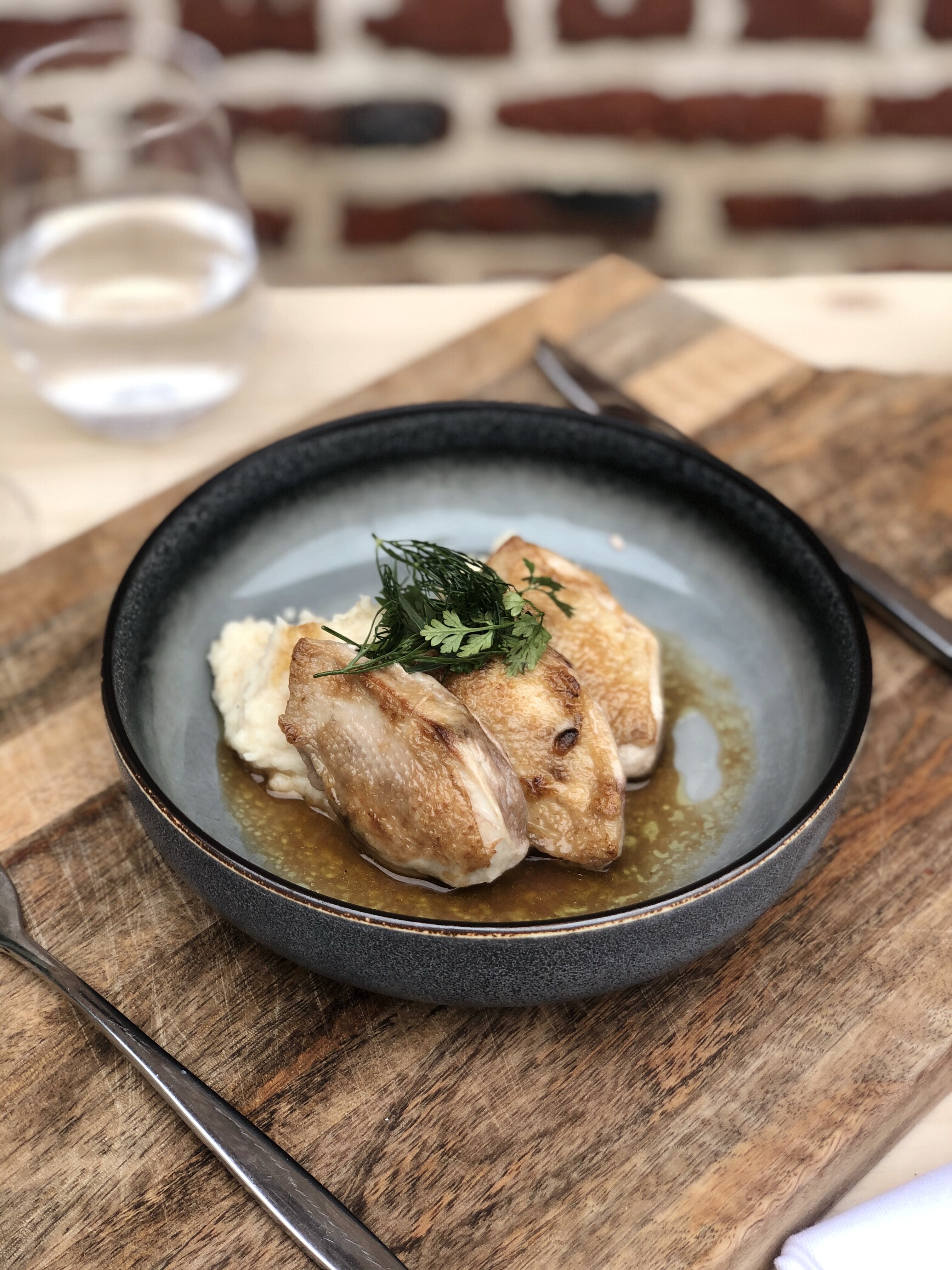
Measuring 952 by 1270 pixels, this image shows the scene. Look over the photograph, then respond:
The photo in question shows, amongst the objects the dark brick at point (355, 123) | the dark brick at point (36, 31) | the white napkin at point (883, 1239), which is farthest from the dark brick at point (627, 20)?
the white napkin at point (883, 1239)

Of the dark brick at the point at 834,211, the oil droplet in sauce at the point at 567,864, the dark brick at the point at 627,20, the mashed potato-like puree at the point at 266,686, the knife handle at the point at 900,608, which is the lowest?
the dark brick at the point at 834,211

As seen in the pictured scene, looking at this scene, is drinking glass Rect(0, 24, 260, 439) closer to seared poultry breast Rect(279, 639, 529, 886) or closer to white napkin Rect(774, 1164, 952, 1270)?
seared poultry breast Rect(279, 639, 529, 886)

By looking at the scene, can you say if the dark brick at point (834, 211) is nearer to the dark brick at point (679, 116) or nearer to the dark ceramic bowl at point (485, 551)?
the dark brick at point (679, 116)

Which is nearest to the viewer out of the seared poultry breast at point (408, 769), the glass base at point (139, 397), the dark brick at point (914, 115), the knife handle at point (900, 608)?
the seared poultry breast at point (408, 769)

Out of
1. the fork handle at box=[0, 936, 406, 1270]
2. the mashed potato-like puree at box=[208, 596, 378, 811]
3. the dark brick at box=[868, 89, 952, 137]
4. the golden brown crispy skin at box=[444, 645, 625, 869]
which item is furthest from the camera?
the dark brick at box=[868, 89, 952, 137]

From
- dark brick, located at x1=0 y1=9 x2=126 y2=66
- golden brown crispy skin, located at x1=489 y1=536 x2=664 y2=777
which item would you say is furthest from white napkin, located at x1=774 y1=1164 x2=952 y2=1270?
dark brick, located at x1=0 y1=9 x2=126 y2=66

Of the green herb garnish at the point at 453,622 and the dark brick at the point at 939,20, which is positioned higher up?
the dark brick at the point at 939,20
